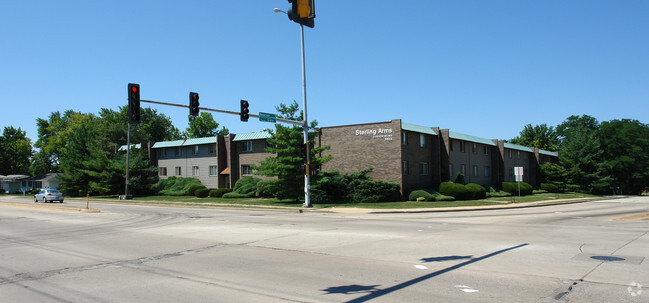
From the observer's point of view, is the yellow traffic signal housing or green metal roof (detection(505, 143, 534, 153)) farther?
green metal roof (detection(505, 143, 534, 153))

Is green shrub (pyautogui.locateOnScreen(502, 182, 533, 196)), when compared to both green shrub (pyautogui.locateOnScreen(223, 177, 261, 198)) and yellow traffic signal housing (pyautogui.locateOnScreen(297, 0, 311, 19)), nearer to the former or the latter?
green shrub (pyautogui.locateOnScreen(223, 177, 261, 198))

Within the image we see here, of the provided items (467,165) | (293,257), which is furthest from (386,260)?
(467,165)

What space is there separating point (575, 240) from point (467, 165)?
34.9 metres

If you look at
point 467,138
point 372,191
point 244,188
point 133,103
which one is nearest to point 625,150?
point 467,138

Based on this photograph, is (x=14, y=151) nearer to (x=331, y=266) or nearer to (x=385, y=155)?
(x=385, y=155)

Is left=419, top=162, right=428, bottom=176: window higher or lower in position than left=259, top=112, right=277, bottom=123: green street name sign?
lower

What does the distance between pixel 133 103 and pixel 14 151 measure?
341 ft

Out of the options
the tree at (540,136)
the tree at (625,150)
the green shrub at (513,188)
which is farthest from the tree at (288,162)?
the tree at (540,136)

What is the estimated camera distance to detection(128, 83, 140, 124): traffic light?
18.3 m

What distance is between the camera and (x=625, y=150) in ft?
217

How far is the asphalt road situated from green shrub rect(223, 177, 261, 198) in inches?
1137

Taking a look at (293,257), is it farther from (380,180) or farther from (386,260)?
(380,180)

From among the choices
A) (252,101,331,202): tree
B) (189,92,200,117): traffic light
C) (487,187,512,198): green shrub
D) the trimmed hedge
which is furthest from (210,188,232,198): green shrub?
(189,92,200,117): traffic light

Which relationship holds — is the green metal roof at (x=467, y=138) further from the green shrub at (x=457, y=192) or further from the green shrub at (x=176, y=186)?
the green shrub at (x=176, y=186)
